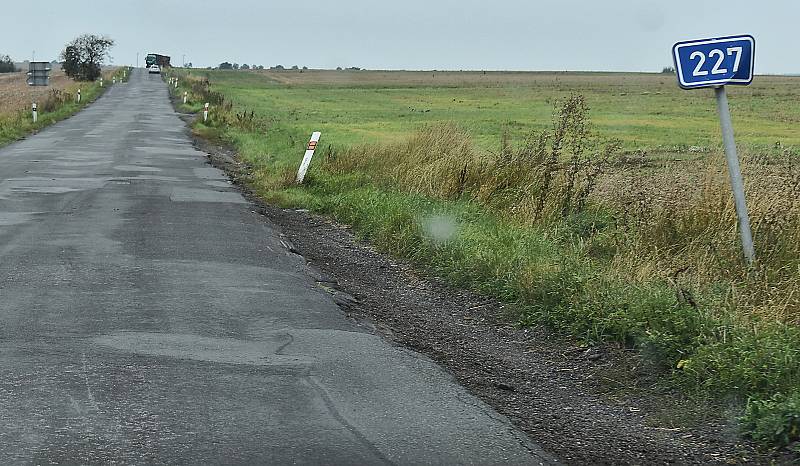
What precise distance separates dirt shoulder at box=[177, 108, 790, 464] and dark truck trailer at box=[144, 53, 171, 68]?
5441 inches

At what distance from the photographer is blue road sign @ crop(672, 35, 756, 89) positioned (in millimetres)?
7617

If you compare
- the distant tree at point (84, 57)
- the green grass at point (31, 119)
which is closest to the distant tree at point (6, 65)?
the distant tree at point (84, 57)

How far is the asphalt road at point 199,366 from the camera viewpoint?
482 cm

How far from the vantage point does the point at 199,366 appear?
20.4 ft

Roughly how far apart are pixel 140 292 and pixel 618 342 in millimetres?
4015

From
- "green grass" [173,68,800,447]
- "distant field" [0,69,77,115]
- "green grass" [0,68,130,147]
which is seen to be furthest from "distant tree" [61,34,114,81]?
"green grass" [173,68,800,447]

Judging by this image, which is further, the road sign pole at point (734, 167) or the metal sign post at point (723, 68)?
the road sign pole at point (734, 167)

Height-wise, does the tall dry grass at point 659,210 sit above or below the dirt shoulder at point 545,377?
above

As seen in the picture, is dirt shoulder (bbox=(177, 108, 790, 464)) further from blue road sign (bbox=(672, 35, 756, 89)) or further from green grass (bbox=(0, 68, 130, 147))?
green grass (bbox=(0, 68, 130, 147))

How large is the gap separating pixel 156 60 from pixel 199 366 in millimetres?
143352

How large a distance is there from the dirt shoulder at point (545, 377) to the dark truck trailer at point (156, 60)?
138m

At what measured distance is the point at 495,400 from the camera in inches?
233

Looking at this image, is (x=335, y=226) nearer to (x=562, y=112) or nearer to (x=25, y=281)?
(x=562, y=112)

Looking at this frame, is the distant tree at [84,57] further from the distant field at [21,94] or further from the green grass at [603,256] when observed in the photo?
the green grass at [603,256]
